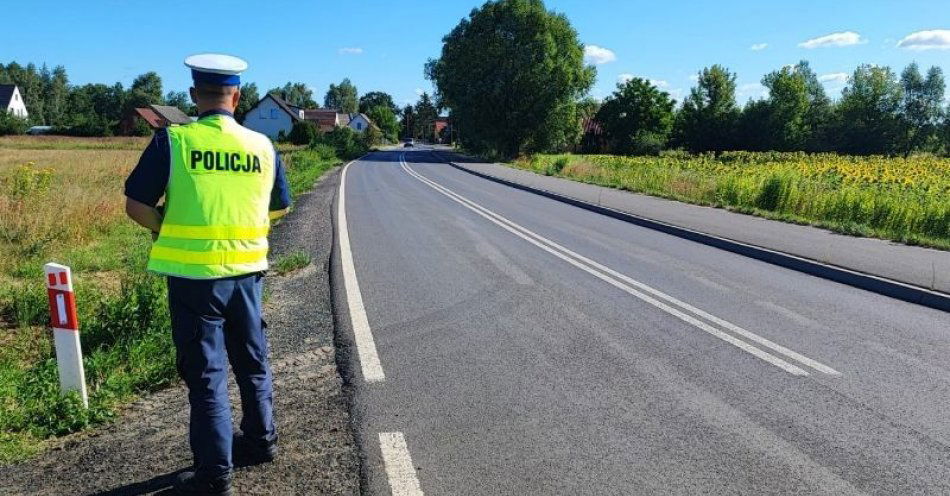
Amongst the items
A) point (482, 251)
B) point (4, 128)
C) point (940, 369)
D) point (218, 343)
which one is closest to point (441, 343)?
point (218, 343)

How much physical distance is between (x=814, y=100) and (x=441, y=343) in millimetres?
91267

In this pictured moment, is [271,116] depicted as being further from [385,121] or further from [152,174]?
[152,174]

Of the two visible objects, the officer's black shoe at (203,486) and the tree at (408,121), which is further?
the tree at (408,121)

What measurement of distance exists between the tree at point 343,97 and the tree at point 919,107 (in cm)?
12404

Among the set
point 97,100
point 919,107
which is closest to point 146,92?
point 97,100

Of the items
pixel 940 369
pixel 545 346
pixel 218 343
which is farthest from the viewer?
pixel 545 346

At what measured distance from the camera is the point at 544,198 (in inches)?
830

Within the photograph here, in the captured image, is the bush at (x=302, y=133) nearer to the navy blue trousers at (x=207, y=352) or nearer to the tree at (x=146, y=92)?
the tree at (x=146, y=92)

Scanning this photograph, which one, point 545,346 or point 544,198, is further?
point 544,198

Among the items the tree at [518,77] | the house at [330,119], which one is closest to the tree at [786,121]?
the tree at [518,77]

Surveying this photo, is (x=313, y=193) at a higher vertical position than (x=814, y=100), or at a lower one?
lower

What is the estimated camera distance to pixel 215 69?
312 cm

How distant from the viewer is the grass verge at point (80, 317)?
159 inches

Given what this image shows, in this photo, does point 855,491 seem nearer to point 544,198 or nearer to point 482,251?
point 482,251
